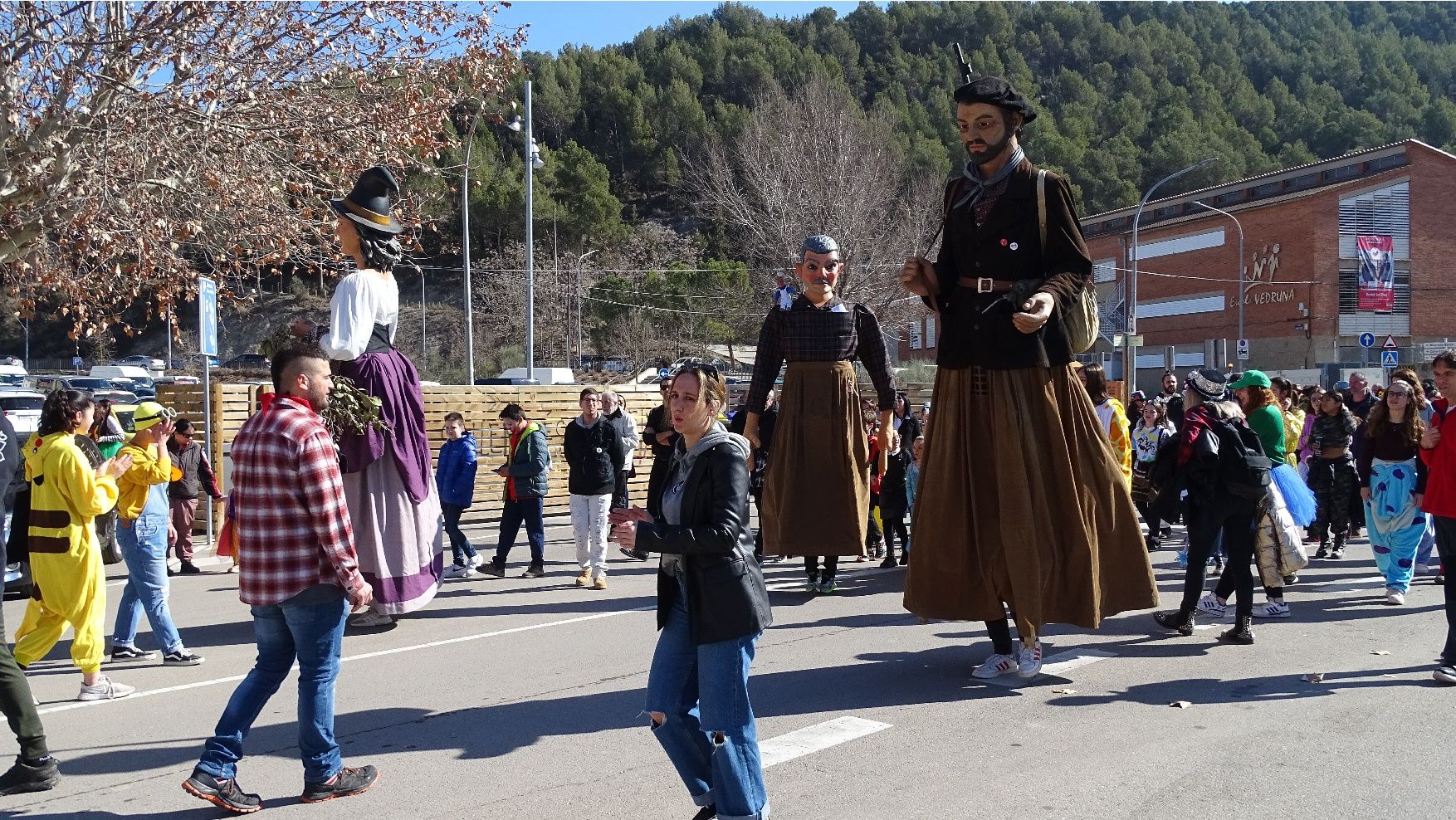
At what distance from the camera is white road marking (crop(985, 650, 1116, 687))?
240 inches

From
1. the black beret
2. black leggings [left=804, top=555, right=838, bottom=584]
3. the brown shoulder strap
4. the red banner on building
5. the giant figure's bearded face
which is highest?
the red banner on building

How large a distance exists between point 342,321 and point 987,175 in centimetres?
363

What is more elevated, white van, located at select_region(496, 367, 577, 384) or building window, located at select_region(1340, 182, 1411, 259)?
building window, located at select_region(1340, 182, 1411, 259)

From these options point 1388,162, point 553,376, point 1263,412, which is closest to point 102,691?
point 1263,412

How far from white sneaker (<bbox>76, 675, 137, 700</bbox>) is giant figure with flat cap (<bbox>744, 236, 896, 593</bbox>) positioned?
13.1 feet

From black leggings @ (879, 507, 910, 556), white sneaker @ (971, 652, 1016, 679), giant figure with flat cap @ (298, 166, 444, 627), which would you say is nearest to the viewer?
white sneaker @ (971, 652, 1016, 679)

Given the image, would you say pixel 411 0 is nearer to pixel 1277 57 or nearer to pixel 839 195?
pixel 839 195

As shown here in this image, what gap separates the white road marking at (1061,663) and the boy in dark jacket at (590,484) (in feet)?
15.5

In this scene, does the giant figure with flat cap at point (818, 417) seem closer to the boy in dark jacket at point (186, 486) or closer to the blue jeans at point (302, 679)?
the blue jeans at point (302, 679)

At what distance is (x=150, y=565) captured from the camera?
7.06 metres

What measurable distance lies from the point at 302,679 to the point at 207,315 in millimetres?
9558

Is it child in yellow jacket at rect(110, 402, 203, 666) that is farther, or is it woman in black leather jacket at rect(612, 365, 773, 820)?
child in yellow jacket at rect(110, 402, 203, 666)

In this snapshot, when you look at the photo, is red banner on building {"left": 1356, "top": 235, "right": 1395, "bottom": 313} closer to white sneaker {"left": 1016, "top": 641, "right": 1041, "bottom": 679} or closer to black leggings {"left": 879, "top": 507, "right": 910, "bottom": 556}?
black leggings {"left": 879, "top": 507, "right": 910, "bottom": 556}

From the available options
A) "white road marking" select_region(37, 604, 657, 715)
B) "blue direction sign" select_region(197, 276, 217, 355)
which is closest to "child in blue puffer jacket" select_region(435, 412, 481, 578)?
"white road marking" select_region(37, 604, 657, 715)
